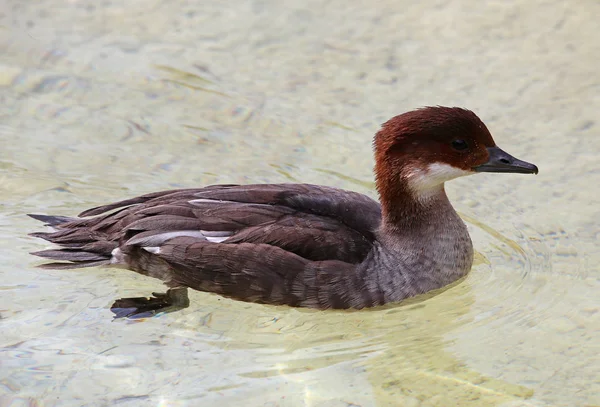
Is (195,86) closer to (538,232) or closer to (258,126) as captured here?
(258,126)

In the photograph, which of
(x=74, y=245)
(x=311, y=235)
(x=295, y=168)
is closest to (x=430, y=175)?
(x=311, y=235)

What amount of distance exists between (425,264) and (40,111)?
3722mm

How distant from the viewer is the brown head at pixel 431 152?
257 inches

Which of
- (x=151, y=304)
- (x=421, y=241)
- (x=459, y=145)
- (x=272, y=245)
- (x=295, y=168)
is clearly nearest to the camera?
(x=272, y=245)

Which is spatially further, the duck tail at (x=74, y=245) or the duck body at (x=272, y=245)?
the duck tail at (x=74, y=245)

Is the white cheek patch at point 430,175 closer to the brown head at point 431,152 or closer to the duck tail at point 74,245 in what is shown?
the brown head at point 431,152

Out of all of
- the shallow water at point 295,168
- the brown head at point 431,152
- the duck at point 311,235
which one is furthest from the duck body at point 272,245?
the brown head at point 431,152

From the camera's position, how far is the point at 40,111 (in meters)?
8.54

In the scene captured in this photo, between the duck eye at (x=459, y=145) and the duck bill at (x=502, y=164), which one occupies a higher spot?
the duck eye at (x=459, y=145)

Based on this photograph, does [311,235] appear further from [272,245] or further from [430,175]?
[430,175]

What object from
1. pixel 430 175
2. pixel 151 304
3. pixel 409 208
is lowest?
pixel 151 304

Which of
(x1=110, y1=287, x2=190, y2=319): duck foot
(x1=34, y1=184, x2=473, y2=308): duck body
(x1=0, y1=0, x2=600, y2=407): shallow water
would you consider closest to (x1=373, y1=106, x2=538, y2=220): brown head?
(x1=34, y1=184, x2=473, y2=308): duck body

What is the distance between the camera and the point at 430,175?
261 inches

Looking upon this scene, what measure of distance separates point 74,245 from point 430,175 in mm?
2377
